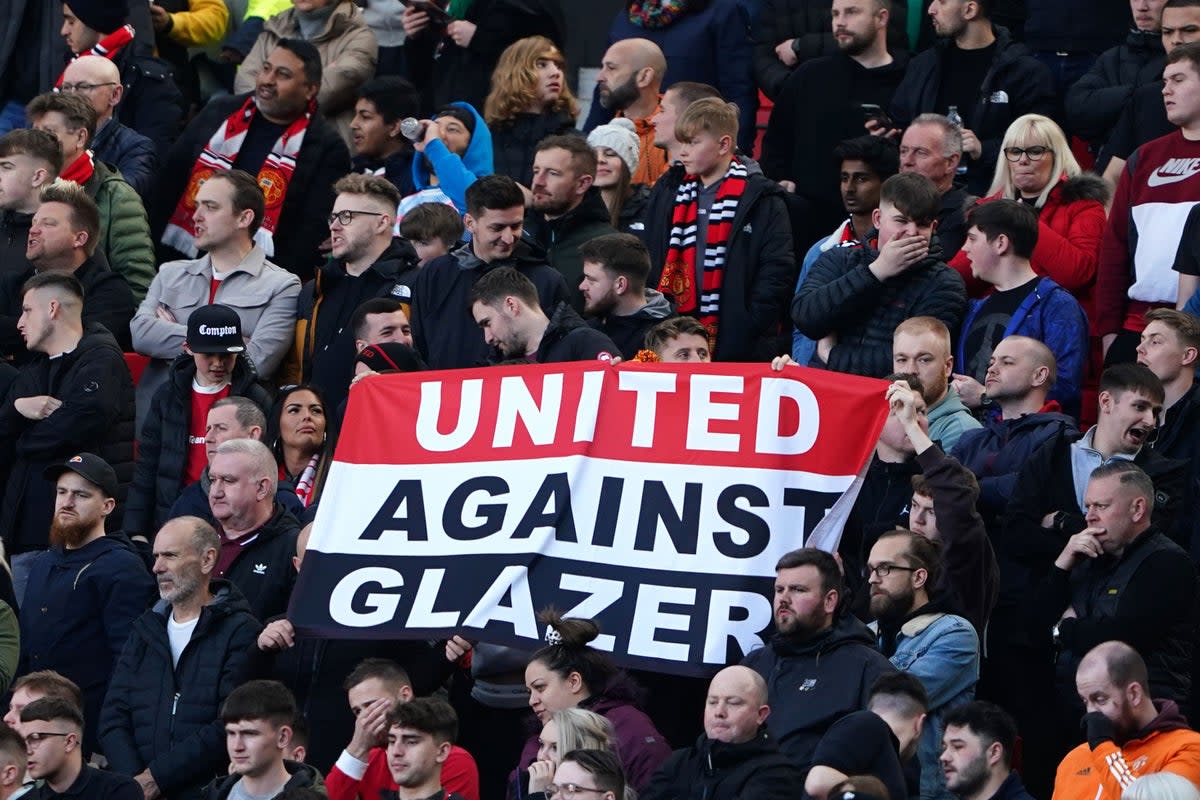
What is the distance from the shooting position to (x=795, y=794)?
9180mm

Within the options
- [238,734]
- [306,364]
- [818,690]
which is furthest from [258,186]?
[818,690]

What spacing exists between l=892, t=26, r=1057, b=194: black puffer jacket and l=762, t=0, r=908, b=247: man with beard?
0.27m

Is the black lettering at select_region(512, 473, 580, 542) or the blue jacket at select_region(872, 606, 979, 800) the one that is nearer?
the blue jacket at select_region(872, 606, 979, 800)

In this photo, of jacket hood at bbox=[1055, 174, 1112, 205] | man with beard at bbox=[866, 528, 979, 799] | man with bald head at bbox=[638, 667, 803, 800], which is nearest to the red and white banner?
man with beard at bbox=[866, 528, 979, 799]

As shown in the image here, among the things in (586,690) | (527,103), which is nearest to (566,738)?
(586,690)

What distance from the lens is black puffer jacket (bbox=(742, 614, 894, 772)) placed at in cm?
962

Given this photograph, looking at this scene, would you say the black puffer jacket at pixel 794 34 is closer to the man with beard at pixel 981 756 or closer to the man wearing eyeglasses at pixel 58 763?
the man with beard at pixel 981 756

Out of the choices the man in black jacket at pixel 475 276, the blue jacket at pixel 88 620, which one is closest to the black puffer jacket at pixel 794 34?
the man in black jacket at pixel 475 276

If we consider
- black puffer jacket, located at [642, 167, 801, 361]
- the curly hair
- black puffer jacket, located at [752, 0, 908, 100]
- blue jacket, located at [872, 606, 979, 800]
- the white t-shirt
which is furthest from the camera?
black puffer jacket, located at [752, 0, 908, 100]

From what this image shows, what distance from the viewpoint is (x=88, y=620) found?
38.1 feet

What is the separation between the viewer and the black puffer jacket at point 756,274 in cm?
1318

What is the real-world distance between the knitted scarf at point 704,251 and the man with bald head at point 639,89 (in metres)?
1.49

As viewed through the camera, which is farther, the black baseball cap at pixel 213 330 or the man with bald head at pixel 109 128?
the man with bald head at pixel 109 128

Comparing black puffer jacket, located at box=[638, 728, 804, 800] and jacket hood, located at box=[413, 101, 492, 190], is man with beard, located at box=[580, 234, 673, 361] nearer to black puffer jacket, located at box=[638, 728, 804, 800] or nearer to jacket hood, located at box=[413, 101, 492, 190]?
jacket hood, located at box=[413, 101, 492, 190]
